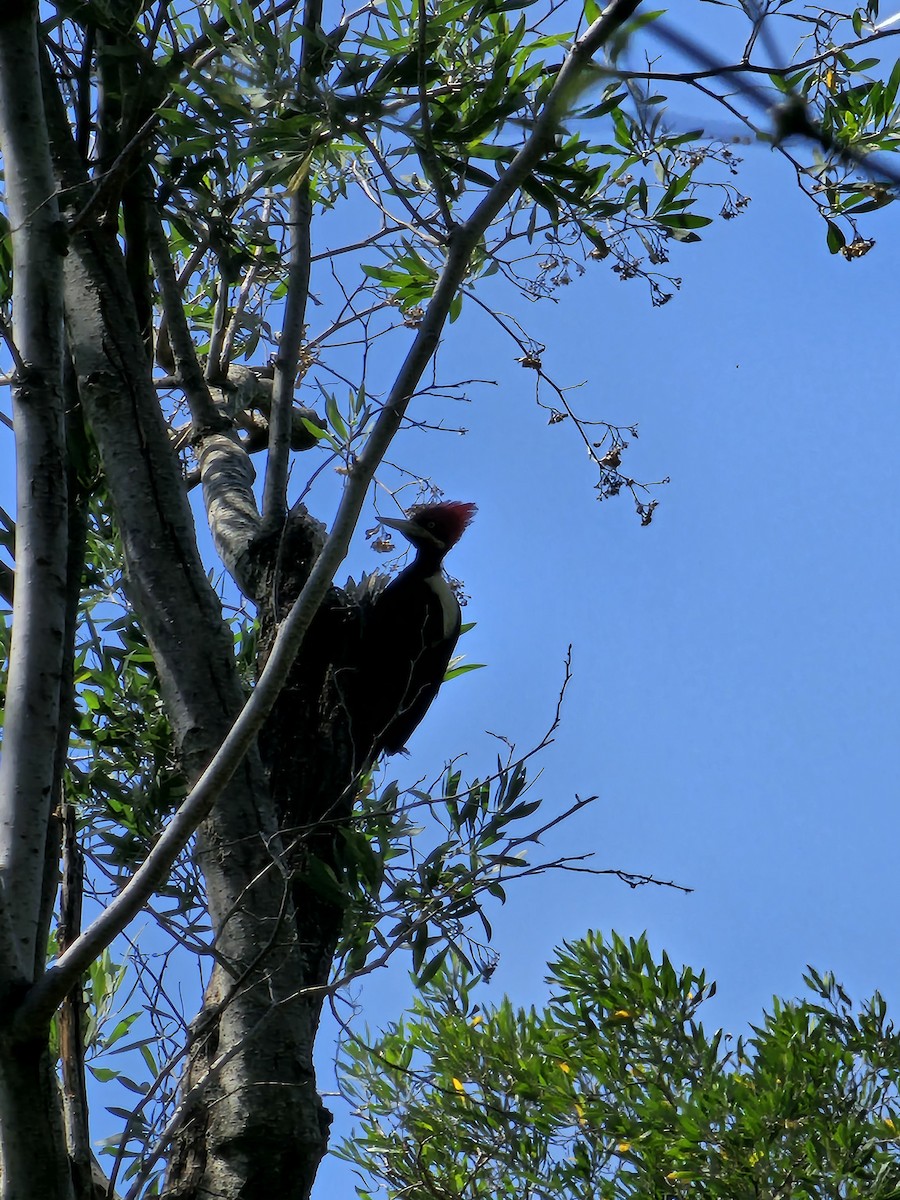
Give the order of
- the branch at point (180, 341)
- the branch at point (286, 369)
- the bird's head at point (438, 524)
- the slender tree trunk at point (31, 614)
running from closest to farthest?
1. the slender tree trunk at point (31, 614)
2. the branch at point (286, 369)
3. the branch at point (180, 341)
4. the bird's head at point (438, 524)

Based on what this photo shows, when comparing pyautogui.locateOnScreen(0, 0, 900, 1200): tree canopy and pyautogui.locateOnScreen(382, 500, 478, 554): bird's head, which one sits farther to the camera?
pyautogui.locateOnScreen(382, 500, 478, 554): bird's head

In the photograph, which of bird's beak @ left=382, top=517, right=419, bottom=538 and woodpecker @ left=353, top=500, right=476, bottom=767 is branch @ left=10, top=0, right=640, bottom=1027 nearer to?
woodpecker @ left=353, top=500, right=476, bottom=767

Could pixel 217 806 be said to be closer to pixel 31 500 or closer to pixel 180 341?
pixel 31 500

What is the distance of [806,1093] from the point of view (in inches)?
163

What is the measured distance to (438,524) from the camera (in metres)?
4.80

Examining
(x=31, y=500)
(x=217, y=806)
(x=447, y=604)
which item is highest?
(x=447, y=604)

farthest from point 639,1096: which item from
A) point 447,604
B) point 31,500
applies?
point 31,500

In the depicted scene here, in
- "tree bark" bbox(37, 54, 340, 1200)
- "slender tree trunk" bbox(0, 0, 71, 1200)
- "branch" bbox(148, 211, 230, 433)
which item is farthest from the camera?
"branch" bbox(148, 211, 230, 433)

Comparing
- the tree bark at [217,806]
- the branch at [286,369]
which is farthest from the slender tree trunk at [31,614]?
the branch at [286,369]

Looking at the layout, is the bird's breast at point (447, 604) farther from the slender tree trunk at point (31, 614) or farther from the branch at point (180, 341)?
the slender tree trunk at point (31, 614)

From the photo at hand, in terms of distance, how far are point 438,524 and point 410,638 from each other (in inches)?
53.2

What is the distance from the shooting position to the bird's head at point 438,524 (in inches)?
181

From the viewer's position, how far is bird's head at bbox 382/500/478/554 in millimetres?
4590

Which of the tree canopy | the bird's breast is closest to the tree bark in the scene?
the tree canopy
